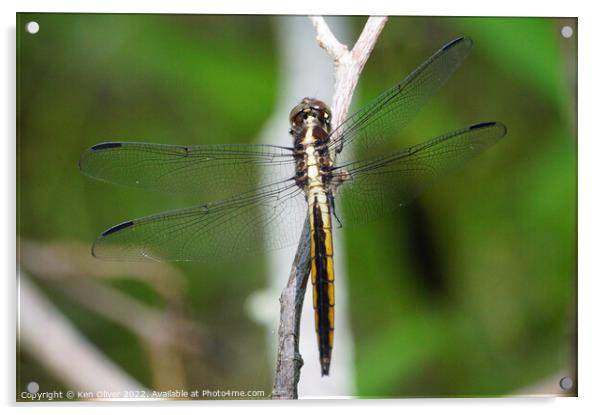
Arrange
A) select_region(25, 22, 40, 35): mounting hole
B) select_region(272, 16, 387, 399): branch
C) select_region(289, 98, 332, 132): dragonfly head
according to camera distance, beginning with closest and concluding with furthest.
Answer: select_region(272, 16, 387, 399): branch, select_region(289, 98, 332, 132): dragonfly head, select_region(25, 22, 40, 35): mounting hole

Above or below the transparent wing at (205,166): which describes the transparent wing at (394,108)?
above

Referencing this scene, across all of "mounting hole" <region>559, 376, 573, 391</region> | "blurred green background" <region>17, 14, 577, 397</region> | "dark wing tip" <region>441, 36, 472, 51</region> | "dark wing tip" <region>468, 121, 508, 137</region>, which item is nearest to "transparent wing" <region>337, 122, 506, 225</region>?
"dark wing tip" <region>468, 121, 508, 137</region>

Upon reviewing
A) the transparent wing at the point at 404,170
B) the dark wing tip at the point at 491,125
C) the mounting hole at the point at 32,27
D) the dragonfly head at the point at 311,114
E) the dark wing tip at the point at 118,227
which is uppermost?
the mounting hole at the point at 32,27

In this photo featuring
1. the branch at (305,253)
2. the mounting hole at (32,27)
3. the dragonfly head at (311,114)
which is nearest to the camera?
the branch at (305,253)

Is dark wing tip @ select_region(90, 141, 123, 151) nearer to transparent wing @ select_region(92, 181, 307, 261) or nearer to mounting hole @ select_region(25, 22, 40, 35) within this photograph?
transparent wing @ select_region(92, 181, 307, 261)
